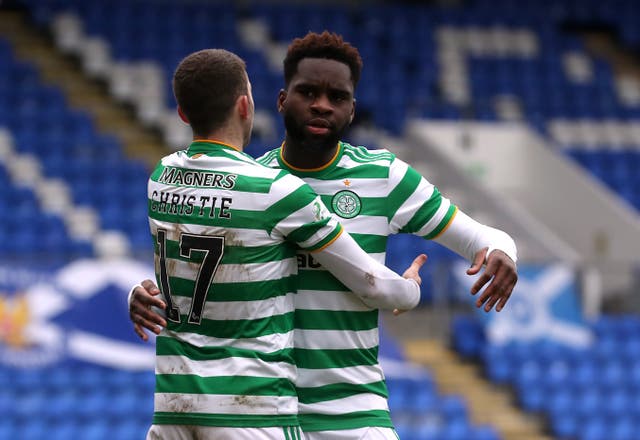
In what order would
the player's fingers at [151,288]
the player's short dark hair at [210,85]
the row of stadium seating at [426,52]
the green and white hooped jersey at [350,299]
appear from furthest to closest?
the row of stadium seating at [426,52], the green and white hooped jersey at [350,299], the player's fingers at [151,288], the player's short dark hair at [210,85]

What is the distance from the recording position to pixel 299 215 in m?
3.21

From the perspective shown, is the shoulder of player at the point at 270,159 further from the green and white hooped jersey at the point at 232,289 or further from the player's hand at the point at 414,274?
the player's hand at the point at 414,274

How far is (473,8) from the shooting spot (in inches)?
732

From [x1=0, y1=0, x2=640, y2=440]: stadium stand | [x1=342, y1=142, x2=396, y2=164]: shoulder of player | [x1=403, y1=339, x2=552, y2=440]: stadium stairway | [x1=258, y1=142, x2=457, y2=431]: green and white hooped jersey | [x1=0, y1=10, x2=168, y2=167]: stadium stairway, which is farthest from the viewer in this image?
[x1=0, y1=10, x2=168, y2=167]: stadium stairway

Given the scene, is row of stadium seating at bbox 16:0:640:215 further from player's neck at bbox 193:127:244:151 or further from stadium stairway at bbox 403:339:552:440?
player's neck at bbox 193:127:244:151

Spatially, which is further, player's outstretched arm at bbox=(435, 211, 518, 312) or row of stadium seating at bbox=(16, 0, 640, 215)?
row of stadium seating at bbox=(16, 0, 640, 215)

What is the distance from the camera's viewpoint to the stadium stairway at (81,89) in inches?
576

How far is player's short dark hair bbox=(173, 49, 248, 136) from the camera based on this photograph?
325cm

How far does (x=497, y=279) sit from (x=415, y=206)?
0.43m

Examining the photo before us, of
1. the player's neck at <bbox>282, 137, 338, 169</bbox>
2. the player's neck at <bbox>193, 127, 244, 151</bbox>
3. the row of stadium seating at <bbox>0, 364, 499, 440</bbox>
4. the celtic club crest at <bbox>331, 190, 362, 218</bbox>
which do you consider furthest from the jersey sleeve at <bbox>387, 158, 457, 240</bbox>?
the row of stadium seating at <bbox>0, 364, 499, 440</bbox>

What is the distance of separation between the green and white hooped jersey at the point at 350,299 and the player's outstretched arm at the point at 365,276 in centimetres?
16

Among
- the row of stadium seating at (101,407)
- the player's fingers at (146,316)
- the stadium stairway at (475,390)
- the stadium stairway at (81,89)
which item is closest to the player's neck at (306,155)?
the player's fingers at (146,316)

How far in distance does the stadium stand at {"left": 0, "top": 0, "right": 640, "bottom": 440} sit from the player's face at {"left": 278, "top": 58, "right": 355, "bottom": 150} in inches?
235

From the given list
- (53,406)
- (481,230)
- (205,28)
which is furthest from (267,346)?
(205,28)
